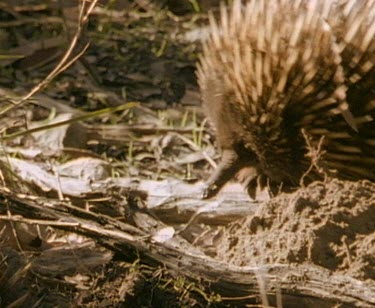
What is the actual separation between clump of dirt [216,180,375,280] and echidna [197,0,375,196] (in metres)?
0.65

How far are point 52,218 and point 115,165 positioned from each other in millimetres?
1554

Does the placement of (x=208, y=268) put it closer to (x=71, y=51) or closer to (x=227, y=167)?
(x=71, y=51)

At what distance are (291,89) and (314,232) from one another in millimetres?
1189

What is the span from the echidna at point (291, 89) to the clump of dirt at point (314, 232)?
2.13 feet

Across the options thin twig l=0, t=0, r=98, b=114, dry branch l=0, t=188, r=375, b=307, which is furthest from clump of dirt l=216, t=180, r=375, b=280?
thin twig l=0, t=0, r=98, b=114

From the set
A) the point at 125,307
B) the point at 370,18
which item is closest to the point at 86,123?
the point at 370,18

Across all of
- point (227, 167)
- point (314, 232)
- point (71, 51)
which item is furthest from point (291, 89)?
point (71, 51)

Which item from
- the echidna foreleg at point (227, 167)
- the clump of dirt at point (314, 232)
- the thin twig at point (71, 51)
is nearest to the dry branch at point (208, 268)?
the clump of dirt at point (314, 232)

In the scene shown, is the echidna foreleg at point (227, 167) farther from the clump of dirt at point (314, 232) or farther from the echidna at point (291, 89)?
the clump of dirt at point (314, 232)

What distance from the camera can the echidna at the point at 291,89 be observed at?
3939mm

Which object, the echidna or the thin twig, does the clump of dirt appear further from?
the thin twig

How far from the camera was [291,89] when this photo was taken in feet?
13.5

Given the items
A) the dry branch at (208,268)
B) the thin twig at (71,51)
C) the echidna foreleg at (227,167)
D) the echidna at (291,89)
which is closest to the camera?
the dry branch at (208,268)

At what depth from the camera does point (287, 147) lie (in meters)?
4.20
